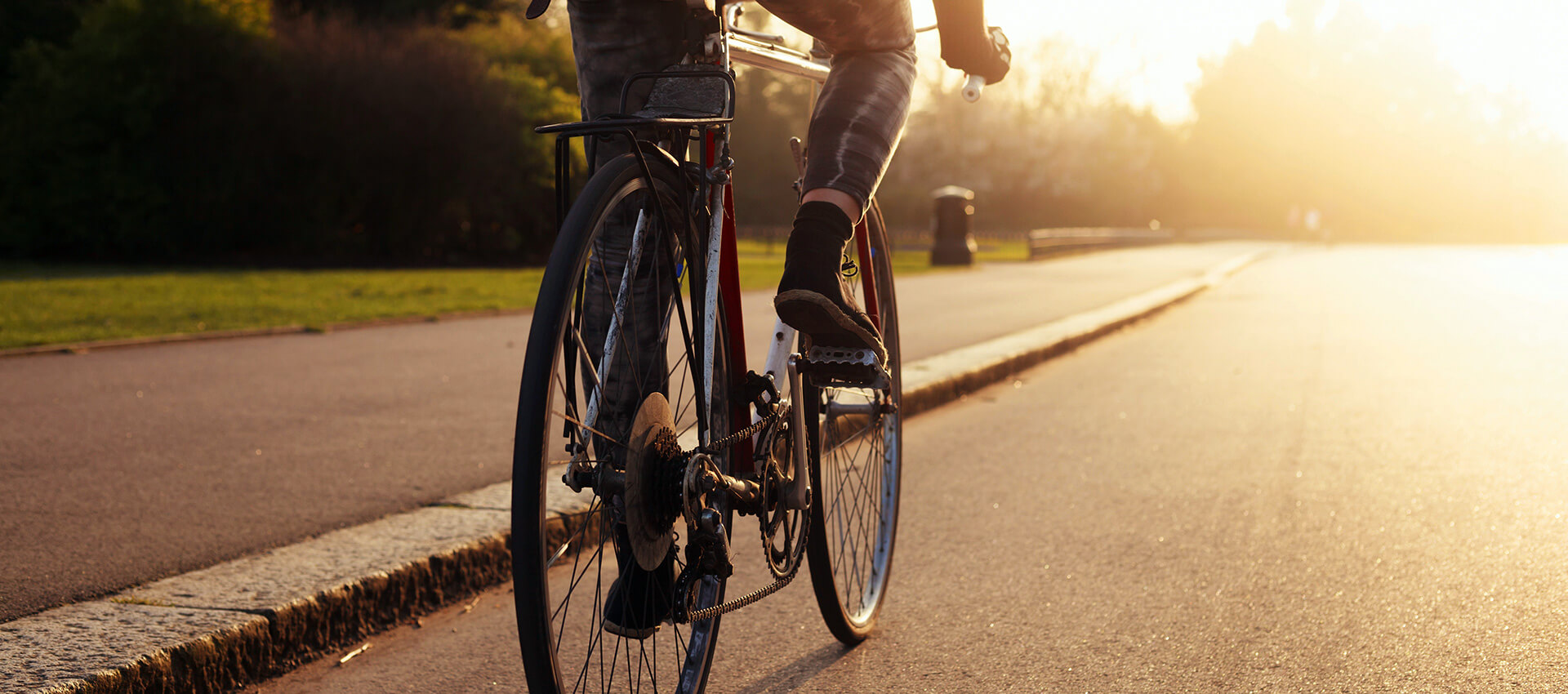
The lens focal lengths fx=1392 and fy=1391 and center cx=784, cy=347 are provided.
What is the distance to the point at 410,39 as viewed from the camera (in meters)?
25.6

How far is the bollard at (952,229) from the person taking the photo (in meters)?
26.2

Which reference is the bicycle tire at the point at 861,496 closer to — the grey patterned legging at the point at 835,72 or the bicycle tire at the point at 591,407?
the bicycle tire at the point at 591,407

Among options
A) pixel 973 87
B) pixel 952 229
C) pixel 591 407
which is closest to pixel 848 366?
pixel 591 407

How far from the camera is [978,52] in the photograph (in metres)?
2.74

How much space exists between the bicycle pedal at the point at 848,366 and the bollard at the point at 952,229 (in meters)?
23.8

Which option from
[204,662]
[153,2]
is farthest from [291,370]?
[153,2]

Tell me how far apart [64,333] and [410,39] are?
17.3 meters

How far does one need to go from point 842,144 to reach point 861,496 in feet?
3.55

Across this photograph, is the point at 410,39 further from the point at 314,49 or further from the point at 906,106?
the point at 906,106

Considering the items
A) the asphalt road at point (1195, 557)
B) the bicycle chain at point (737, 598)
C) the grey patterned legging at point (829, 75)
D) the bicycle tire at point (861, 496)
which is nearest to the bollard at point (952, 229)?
the asphalt road at point (1195, 557)

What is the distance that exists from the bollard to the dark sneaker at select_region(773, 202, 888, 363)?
78.6 ft

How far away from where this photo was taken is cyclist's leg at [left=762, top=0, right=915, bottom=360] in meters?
2.37

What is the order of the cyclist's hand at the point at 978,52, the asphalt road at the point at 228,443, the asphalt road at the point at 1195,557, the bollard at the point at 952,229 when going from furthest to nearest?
the bollard at the point at 952,229 < the asphalt road at the point at 228,443 < the asphalt road at the point at 1195,557 < the cyclist's hand at the point at 978,52

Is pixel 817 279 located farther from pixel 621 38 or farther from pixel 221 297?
pixel 221 297
